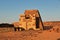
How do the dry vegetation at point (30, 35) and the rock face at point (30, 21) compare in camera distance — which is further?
the rock face at point (30, 21)

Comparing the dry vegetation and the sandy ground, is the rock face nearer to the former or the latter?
the dry vegetation

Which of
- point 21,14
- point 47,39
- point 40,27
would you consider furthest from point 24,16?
point 47,39

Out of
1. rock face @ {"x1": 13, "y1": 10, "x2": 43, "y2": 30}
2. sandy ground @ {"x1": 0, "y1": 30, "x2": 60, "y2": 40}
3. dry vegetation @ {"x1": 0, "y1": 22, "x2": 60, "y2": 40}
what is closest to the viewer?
sandy ground @ {"x1": 0, "y1": 30, "x2": 60, "y2": 40}

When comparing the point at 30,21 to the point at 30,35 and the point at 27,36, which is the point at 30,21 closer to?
the point at 30,35

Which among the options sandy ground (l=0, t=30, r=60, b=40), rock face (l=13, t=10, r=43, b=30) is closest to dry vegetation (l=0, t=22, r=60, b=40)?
sandy ground (l=0, t=30, r=60, b=40)

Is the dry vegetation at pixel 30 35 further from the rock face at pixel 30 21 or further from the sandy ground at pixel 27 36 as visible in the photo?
the rock face at pixel 30 21

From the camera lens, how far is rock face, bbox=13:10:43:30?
122 ft

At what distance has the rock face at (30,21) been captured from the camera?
122 feet

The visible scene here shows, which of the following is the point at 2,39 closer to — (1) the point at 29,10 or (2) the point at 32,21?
(2) the point at 32,21

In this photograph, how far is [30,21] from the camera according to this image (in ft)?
123

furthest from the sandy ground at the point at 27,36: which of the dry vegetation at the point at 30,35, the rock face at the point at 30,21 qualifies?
the rock face at the point at 30,21

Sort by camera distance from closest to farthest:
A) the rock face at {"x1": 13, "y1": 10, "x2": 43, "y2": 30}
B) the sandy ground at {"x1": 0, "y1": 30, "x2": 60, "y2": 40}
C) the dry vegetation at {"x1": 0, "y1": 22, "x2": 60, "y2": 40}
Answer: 1. the sandy ground at {"x1": 0, "y1": 30, "x2": 60, "y2": 40}
2. the dry vegetation at {"x1": 0, "y1": 22, "x2": 60, "y2": 40}
3. the rock face at {"x1": 13, "y1": 10, "x2": 43, "y2": 30}

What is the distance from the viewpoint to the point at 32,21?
122 ft

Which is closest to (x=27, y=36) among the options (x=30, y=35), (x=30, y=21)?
(x=30, y=35)
